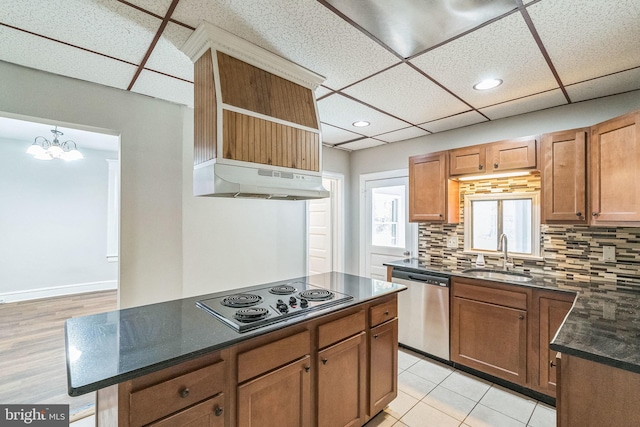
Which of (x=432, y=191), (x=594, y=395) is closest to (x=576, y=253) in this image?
(x=432, y=191)

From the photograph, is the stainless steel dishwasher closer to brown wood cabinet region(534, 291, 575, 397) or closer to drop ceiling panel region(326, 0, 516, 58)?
brown wood cabinet region(534, 291, 575, 397)

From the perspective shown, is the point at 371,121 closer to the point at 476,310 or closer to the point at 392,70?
the point at 392,70

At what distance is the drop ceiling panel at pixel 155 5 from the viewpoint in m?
1.32

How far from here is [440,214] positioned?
10.2 feet

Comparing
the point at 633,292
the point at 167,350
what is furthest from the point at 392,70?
the point at 633,292

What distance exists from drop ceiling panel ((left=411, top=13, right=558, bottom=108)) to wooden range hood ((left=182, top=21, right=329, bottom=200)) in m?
0.84

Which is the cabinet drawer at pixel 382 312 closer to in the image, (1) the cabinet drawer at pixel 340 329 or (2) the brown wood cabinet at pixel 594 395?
(1) the cabinet drawer at pixel 340 329

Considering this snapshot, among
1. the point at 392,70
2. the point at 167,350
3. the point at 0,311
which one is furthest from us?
the point at 0,311

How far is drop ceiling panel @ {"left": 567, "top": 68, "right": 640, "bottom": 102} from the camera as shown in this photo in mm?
2041

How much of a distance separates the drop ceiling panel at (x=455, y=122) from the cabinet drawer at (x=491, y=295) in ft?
5.38

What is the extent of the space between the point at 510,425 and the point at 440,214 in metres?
1.83

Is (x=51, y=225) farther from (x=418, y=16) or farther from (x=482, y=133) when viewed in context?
(x=482, y=133)

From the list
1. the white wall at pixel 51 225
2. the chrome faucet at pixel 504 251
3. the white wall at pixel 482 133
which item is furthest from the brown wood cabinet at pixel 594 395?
the white wall at pixel 51 225

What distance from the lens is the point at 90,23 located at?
4.84ft
